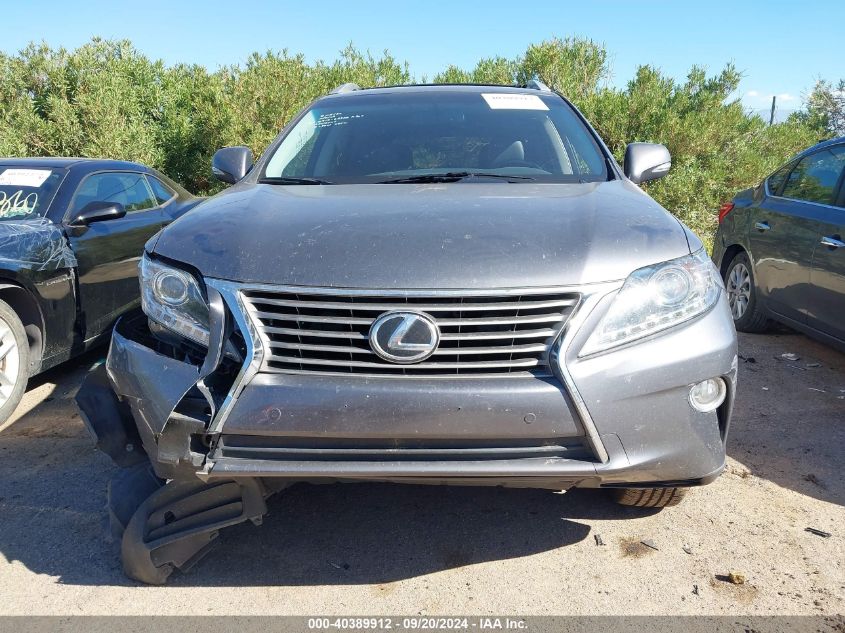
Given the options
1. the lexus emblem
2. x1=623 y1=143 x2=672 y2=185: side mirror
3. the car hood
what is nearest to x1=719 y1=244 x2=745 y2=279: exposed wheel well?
x1=623 y1=143 x2=672 y2=185: side mirror

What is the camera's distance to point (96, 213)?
468 centimetres

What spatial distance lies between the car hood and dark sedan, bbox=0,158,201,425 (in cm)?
203

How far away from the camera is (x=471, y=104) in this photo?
3869 mm

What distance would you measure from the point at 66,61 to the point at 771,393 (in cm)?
1114

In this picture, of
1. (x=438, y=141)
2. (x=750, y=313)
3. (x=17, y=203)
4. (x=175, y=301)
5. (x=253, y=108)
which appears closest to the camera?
(x=175, y=301)

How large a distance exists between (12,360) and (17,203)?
1187mm

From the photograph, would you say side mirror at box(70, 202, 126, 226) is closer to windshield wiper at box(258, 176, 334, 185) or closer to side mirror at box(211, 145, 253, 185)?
side mirror at box(211, 145, 253, 185)

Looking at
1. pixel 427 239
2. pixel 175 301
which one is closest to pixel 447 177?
pixel 427 239

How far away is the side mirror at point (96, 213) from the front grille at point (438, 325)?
3.03 meters

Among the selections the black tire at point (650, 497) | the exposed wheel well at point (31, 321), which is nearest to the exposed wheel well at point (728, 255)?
the black tire at point (650, 497)

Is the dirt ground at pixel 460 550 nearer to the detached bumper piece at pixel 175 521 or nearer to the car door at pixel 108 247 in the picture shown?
the detached bumper piece at pixel 175 521

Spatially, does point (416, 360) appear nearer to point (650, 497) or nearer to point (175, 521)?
point (175, 521)

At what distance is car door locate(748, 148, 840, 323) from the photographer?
4.71m

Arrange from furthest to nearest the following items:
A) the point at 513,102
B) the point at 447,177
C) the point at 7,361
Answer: the point at 7,361, the point at 513,102, the point at 447,177
